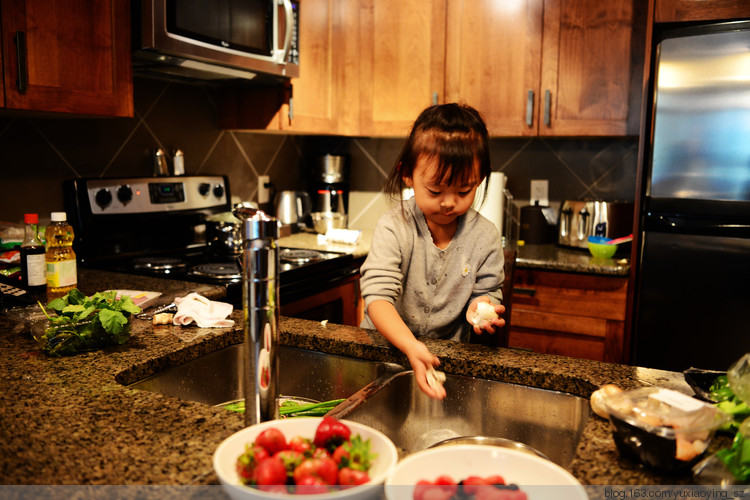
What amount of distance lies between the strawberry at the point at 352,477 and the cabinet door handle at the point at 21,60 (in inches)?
58.7

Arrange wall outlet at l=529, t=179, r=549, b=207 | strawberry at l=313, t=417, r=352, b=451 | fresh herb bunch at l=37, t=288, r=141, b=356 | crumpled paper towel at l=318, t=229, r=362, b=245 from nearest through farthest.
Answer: strawberry at l=313, t=417, r=352, b=451, fresh herb bunch at l=37, t=288, r=141, b=356, crumpled paper towel at l=318, t=229, r=362, b=245, wall outlet at l=529, t=179, r=549, b=207

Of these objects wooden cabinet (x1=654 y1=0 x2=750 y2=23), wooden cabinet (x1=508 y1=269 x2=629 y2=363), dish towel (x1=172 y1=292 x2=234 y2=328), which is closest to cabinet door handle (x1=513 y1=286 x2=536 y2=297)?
wooden cabinet (x1=508 y1=269 x2=629 y2=363)

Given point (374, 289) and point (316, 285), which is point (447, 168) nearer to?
point (374, 289)

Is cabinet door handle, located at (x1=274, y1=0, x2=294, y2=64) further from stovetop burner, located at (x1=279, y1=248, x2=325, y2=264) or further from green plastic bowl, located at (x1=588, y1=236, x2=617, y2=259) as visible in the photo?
green plastic bowl, located at (x1=588, y1=236, x2=617, y2=259)

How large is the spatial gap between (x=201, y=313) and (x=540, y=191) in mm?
2145

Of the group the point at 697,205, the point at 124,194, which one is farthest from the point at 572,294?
the point at 124,194

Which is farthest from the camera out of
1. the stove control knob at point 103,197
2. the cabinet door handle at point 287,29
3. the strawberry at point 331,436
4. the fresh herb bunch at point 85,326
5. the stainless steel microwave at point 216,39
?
the cabinet door handle at point 287,29

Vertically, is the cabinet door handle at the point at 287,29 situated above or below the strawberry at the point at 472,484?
above

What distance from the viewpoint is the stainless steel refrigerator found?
207cm

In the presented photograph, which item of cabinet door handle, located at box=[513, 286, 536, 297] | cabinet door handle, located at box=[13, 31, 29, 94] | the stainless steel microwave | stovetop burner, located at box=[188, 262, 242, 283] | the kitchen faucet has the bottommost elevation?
cabinet door handle, located at box=[513, 286, 536, 297]

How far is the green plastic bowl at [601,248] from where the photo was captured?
2.50 meters

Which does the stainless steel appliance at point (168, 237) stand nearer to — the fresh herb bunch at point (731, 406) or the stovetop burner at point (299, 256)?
the stovetop burner at point (299, 256)

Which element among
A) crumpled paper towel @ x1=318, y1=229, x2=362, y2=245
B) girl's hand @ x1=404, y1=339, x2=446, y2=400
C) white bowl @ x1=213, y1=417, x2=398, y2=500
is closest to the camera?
white bowl @ x1=213, y1=417, x2=398, y2=500

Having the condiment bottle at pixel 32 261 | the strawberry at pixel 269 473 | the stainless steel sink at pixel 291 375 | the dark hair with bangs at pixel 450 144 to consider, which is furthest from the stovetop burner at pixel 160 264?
the strawberry at pixel 269 473
